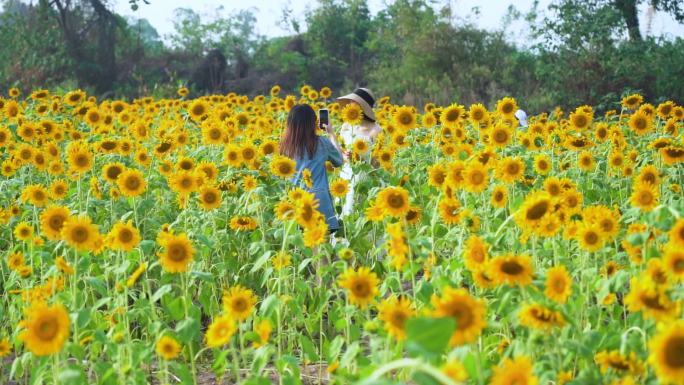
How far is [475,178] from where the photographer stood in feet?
11.2

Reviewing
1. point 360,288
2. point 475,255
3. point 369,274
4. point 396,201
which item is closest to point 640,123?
point 396,201

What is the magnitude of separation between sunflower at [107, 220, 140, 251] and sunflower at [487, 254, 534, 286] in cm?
136

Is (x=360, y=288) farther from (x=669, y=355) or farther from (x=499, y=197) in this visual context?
(x=499, y=197)

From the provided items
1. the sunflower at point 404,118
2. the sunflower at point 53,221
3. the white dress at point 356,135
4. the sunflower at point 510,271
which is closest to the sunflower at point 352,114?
the white dress at point 356,135

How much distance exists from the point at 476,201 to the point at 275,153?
1.25 meters

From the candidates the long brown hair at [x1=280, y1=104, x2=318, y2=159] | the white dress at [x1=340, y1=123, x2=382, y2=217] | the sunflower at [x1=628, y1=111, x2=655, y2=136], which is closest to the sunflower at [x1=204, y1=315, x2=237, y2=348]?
the long brown hair at [x1=280, y1=104, x2=318, y2=159]

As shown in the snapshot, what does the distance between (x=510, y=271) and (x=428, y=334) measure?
803 millimetres

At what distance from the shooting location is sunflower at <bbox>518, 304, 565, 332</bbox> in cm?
221

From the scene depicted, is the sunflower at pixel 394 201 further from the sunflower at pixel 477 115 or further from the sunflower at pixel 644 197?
the sunflower at pixel 477 115

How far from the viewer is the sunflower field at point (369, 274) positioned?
7.48 ft

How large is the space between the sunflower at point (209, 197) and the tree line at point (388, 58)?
6.53m

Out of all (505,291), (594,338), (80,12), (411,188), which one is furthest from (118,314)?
(80,12)

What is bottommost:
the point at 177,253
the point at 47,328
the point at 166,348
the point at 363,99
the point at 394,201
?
the point at 166,348

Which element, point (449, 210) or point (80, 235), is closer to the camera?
point (80, 235)
